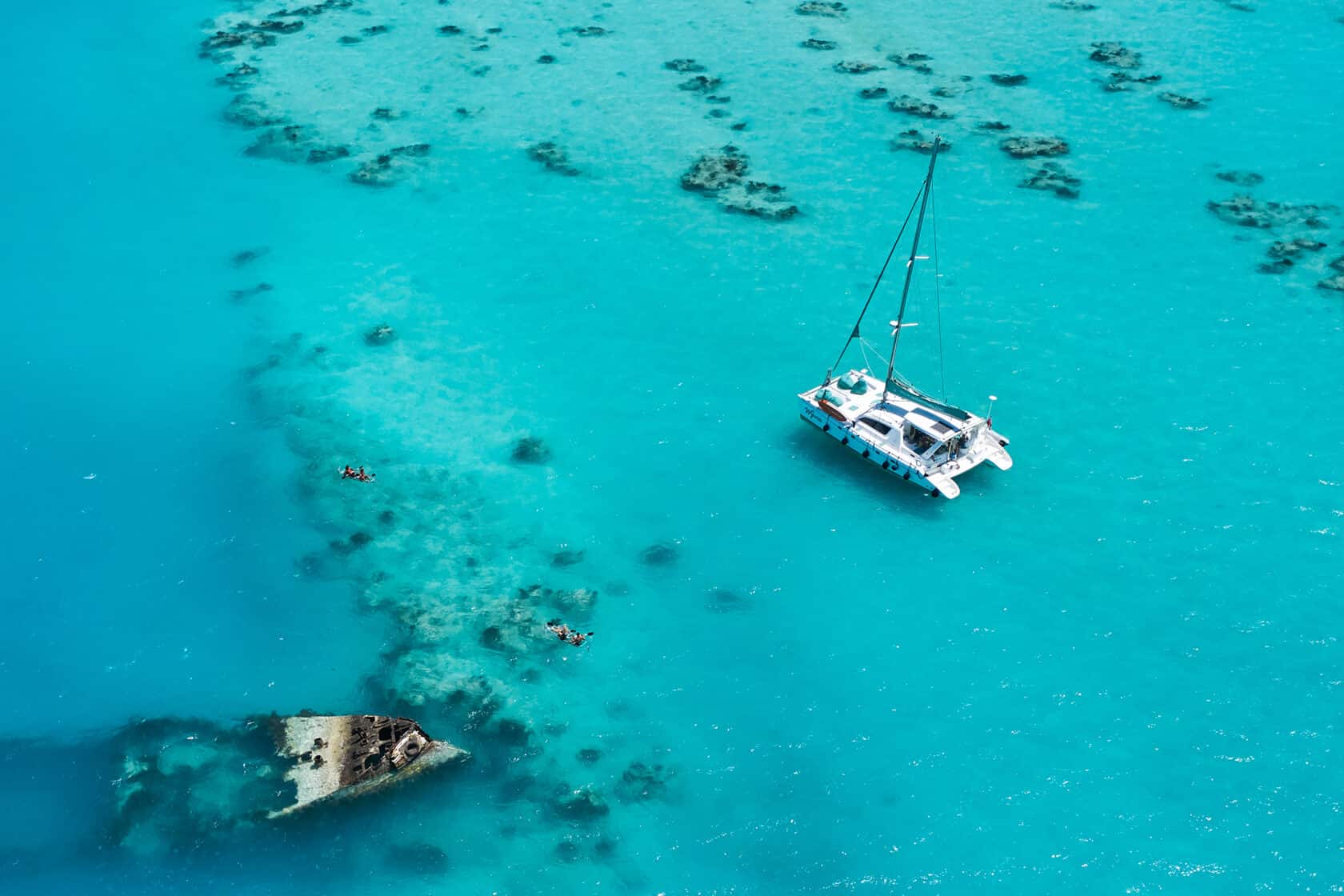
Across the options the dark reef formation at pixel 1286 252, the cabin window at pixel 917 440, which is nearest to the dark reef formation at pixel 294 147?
the cabin window at pixel 917 440

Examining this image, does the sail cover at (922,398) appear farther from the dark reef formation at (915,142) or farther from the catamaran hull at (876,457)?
the dark reef formation at (915,142)

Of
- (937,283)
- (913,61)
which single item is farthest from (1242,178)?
(913,61)

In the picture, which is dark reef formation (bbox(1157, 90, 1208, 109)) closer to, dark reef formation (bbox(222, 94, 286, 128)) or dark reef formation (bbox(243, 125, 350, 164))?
dark reef formation (bbox(243, 125, 350, 164))

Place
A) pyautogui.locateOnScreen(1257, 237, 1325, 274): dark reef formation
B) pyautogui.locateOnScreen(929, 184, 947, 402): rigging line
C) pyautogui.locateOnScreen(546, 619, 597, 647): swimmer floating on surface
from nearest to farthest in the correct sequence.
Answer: pyautogui.locateOnScreen(546, 619, 597, 647): swimmer floating on surface
pyautogui.locateOnScreen(929, 184, 947, 402): rigging line
pyautogui.locateOnScreen(1257, 237, 1325, 274): dark reef formation

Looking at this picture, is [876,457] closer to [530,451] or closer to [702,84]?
[530,451]

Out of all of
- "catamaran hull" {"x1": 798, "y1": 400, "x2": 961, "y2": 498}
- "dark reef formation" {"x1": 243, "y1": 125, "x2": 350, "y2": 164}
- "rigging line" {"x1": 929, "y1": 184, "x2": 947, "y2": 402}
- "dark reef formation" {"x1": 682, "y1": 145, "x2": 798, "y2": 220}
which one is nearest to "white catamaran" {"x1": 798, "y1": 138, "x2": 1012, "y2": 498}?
"catamaran hull" {"x1": 798, "y1": 400, "x2": 961, "y2": 498}

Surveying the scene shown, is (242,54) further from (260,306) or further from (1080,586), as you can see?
(1080,586)
